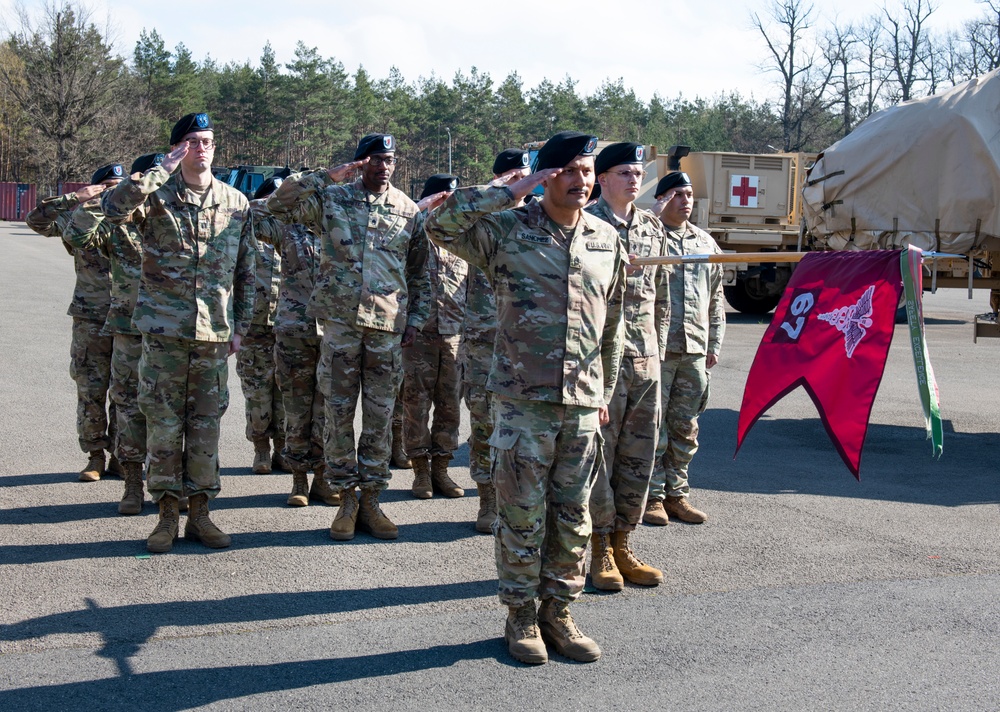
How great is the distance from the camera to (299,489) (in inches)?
265

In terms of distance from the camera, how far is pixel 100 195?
6.15m

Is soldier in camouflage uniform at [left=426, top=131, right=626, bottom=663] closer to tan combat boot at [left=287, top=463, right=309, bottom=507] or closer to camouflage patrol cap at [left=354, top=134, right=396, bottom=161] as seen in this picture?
camouflage patrol cap at [left=354, top=134, right=396, bottom=161]

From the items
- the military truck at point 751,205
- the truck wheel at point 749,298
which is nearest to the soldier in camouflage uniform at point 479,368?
the military truck at point 751,205

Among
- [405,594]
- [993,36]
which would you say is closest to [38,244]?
[405,594]

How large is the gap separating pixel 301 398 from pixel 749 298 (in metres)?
14.9

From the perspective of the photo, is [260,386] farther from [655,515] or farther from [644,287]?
[644,287]

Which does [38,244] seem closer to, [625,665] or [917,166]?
[917,166]

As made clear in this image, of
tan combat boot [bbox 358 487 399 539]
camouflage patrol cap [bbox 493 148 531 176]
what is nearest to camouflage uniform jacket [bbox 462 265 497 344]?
camouflage patrol cap [bbox 493 148 531 176]

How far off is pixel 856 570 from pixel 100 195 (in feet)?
15.7

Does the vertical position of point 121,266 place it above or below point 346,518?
above

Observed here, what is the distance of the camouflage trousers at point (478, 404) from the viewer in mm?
6340

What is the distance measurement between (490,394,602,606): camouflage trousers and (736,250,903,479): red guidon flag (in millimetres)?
862

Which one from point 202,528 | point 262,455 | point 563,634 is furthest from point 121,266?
point 563,634

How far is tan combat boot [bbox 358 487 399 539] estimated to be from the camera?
5992mm
